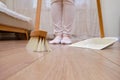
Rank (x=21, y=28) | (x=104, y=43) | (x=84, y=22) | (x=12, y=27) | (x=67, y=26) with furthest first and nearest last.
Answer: (x=84, y=22) → (x=21, y=28) → (x=12, y=27) → (x=67, y=26) → (x=104, y=43)

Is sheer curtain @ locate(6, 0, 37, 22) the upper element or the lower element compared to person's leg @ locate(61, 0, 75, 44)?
upper

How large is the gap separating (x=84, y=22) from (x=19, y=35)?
1.13 m

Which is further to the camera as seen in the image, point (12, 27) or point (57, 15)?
point (12, 27)

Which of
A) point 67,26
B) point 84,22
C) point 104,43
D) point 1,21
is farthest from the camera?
point 84,22

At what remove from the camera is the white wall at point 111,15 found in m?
3.03

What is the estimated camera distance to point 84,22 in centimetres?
303

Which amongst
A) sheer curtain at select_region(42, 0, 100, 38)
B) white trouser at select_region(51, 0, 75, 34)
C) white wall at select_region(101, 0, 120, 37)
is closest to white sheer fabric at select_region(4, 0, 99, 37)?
sheer curtain at select_region(42, 0, 100, 38)

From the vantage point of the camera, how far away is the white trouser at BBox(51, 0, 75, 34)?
5.00 ft

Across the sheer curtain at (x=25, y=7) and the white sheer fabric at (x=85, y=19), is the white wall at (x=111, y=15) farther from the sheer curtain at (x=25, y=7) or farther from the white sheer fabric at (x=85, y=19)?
the sheer curtain at (x=25, y=7)

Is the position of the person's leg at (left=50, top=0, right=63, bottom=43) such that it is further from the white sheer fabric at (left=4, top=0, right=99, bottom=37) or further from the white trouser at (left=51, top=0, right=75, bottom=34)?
the white sheer fabric at (left=4, top=0, right=99, bottom=37)

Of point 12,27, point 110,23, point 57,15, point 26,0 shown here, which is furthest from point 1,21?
point 110,23

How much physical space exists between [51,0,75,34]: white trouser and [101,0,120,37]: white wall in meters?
1.64

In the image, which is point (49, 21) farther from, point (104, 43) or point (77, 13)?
point (104, 43)

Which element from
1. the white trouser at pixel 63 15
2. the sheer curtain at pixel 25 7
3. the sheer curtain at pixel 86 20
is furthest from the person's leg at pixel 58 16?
the sheer curtain at pixel 25 7
